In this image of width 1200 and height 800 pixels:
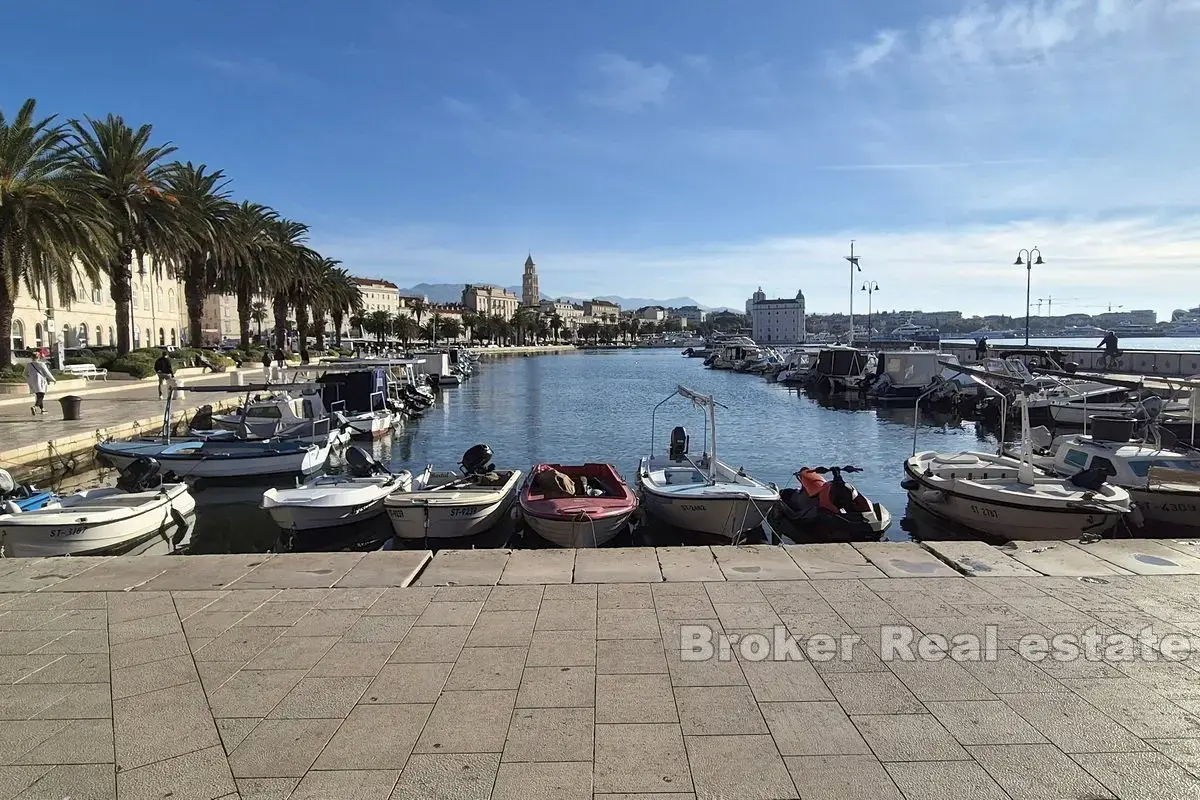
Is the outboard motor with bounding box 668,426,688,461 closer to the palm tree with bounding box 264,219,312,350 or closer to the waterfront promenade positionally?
the waterfront promenade

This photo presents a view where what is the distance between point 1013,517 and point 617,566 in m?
9.16

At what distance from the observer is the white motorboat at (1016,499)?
1325cm

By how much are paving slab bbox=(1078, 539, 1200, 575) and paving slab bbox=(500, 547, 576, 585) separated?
6.17 m

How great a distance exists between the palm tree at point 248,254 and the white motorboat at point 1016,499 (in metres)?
44.1

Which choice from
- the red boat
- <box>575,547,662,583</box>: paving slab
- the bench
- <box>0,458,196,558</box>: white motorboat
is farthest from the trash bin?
<box>575,547,662,583</box>: paving slab

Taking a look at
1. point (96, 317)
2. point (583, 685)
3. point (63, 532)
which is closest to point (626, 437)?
point (63, 532)

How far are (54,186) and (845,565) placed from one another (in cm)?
3572

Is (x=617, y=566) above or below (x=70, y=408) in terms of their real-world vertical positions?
below

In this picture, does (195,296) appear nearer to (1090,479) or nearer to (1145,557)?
(1090,479)

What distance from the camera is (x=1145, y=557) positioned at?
344 inches

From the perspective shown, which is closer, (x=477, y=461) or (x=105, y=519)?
(x=105, y=519)

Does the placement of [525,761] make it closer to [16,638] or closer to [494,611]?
[494,611]

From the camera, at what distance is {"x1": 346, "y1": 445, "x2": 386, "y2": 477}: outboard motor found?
56.2ft

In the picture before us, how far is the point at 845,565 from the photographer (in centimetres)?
854
